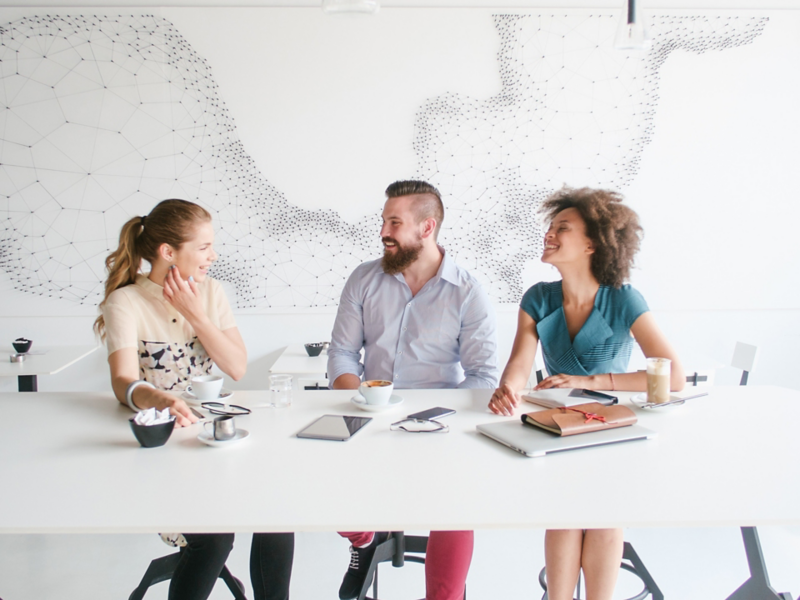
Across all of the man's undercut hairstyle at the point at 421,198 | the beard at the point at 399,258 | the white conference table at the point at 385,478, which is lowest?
the white conference table at the point at 385,478

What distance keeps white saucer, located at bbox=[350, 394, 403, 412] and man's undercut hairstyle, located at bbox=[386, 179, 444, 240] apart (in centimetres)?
86

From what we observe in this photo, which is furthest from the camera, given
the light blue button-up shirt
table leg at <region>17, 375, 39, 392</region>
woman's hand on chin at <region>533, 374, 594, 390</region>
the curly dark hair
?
table leg at <region>17, 375, 39, 392</region>

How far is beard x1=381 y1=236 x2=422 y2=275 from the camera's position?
210 cm

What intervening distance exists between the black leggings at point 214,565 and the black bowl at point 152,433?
1.00 feet

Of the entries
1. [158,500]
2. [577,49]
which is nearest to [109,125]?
[577,49]

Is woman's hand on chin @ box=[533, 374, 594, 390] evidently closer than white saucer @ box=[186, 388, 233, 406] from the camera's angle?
No

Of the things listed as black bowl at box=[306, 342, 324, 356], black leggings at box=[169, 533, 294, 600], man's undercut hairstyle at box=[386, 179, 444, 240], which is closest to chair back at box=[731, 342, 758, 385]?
man's undercut hairstyle at box=[386, 179, 444, 240]

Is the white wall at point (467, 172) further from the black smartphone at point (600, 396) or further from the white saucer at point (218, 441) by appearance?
the white saucer at point (218, 441)

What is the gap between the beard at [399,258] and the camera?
210 cm

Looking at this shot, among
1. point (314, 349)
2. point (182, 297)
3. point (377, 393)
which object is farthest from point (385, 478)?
A: point (314, 349)

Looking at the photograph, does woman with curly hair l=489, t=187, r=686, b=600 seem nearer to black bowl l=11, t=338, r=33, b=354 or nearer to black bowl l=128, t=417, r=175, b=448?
black bowl l=128, t=417, r=175, b=448

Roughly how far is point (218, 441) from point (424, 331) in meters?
1.00

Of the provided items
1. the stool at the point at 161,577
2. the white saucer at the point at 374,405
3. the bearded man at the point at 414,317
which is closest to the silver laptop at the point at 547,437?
the white saucer at the point at 374,405

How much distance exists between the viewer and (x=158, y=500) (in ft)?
3.06
